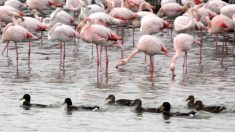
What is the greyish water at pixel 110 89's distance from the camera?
18.4m

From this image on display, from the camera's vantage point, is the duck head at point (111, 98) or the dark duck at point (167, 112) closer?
the dark duck at point (167, 112)

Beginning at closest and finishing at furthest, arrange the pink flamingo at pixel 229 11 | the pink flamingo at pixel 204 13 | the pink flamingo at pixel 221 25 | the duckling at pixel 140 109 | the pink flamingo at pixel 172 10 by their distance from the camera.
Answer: the duckling at pixel 140 109 < the pink flamingo at pixel 221 25 < the pink flamingo at pixel 204 13 < the pink flamingo at pixel 229 11 < the pink flamingo at pixel 172 10

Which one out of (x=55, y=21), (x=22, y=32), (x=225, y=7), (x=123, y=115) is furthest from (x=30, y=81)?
(x=225, y=7)

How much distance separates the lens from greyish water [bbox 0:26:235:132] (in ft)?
60.4

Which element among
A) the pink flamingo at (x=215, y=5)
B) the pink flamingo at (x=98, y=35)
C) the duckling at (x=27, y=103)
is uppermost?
the pink flamingo at (x=215, y=5)

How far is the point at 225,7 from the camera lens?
98.5 ft

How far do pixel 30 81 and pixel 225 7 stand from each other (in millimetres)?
9038

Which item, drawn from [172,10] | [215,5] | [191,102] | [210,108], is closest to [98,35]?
[191,102]

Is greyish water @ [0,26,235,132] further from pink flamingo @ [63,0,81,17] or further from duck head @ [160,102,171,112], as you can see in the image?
pink flamingo @ [63,0,81,17]

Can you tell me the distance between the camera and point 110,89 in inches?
870

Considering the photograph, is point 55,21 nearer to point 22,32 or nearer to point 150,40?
point 22,32

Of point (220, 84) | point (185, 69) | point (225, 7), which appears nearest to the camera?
point (220, 84)

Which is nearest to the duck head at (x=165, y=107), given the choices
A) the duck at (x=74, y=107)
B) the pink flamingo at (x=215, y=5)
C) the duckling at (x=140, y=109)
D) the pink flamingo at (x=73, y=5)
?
the duckling at (x=140, y=109)

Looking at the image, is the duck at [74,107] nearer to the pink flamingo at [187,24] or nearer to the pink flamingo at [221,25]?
the pink flamingo at [187,24]
